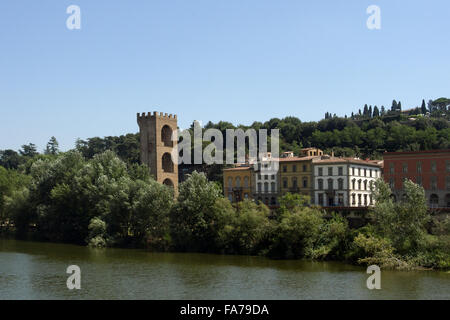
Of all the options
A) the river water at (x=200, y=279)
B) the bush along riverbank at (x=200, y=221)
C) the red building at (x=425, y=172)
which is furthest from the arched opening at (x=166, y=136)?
the red building at (x=425, y=172)

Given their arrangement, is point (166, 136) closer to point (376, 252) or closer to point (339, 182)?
point (339, 182)

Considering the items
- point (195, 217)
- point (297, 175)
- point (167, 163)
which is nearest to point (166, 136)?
point (167, 163)

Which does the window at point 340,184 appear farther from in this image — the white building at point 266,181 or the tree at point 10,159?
the tree at point 10,159

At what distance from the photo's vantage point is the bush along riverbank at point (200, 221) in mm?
34750

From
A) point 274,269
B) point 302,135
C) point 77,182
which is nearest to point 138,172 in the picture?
point 77,182

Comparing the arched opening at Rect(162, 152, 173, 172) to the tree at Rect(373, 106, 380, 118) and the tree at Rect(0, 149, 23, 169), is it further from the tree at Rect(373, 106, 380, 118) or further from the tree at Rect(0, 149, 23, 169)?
the tree at Rect(373, 106, 380, 118)

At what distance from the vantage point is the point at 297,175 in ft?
207

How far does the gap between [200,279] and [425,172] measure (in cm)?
3794

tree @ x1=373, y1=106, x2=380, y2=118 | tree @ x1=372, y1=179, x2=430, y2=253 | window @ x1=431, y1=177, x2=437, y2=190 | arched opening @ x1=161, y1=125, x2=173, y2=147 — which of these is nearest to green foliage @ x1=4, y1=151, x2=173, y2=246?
arched opening @ x1=161, y1=125, x2=173, y2=147

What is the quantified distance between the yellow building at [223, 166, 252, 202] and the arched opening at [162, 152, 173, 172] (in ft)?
25.2

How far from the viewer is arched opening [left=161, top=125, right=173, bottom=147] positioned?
6606 centimetres

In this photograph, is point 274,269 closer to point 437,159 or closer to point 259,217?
point 259,217
